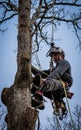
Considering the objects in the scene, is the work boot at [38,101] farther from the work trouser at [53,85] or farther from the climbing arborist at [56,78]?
the work trouser at [53,85]

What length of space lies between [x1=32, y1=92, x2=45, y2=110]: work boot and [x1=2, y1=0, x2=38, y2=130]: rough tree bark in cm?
54

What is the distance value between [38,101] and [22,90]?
690 millimetres

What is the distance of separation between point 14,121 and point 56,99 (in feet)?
6.16

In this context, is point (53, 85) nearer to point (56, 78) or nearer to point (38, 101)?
point (56, 78)

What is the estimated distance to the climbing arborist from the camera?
4.83m

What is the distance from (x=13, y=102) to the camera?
4.15 m

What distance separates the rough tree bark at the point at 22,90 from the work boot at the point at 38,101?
54 centimetres

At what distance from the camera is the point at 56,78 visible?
517cm

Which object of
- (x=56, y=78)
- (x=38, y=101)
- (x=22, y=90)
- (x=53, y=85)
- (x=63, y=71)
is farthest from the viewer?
(x=63, y=71)

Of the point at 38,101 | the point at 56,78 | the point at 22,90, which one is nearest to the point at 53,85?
the point at 56,78

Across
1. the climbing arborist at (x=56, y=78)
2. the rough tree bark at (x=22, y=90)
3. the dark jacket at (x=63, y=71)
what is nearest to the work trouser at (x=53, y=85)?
the climbing arborist at (x=56, y=78)

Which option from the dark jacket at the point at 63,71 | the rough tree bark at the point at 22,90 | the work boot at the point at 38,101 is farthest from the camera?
the dark jacket at the point at 63,71

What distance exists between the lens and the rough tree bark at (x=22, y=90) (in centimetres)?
388

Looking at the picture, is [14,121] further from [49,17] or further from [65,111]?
[49,17]
